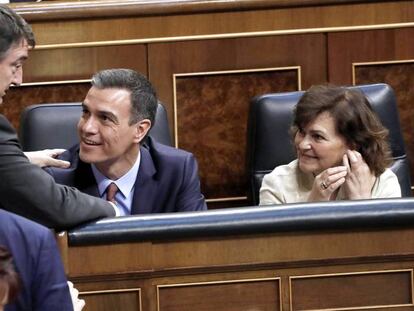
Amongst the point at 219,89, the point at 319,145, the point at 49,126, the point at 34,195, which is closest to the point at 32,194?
the point at 34,195

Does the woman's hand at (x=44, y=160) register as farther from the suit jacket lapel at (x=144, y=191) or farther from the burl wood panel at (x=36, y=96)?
the burl wood panel at (x=36, y=96)

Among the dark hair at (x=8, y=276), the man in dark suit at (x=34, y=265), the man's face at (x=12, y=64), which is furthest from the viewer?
the man's face at (x=12, y=64)

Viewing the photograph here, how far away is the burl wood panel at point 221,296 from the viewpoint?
232 cm

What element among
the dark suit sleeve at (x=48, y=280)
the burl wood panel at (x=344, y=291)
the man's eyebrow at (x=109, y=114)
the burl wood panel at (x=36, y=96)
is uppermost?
the burl wood panel at (x=36, y=96)

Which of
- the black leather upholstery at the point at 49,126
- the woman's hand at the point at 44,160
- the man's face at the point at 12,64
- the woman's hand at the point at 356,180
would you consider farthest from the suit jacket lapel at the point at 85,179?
the woman's hand at the point at 356,180

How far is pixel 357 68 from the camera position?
359cm

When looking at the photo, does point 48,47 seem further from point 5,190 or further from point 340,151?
point 5,190

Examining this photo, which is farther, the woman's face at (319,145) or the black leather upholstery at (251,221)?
the woman's face at (319,145)

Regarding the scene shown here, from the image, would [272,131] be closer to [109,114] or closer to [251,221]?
[109,114]

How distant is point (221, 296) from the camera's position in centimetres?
233

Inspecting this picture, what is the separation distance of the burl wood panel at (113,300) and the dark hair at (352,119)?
760mm

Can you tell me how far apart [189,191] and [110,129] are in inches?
8.7

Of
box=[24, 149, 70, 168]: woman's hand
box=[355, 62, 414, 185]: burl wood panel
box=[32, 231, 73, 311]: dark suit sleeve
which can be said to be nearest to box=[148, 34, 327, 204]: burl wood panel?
box=[355, 62, 414, 185]: burl wood panel

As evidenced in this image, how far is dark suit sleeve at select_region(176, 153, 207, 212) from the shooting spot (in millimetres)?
2766
